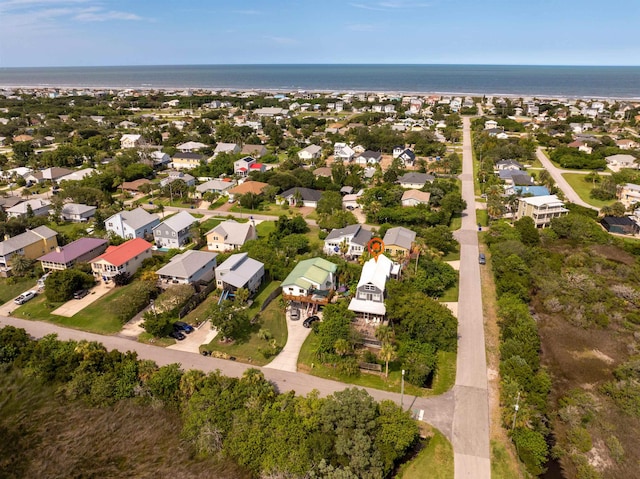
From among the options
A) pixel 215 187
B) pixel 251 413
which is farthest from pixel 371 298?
pixel 215 187

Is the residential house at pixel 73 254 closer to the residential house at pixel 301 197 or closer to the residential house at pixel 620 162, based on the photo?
the residential house at pixel 301 197

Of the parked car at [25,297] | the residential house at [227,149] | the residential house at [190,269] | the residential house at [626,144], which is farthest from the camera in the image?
the residential house at [626,144]

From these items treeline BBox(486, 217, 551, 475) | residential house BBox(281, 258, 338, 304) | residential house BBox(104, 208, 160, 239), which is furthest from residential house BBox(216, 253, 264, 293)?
treeline BBox(486, 217, 551, 475)

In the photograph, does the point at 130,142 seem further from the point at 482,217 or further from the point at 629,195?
the point at 629,195

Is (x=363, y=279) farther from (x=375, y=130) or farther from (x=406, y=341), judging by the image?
(x=375, y=130)

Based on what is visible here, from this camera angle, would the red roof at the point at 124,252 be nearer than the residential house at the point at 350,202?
Yes

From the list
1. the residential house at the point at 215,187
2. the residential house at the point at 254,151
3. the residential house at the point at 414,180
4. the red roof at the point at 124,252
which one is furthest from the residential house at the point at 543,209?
the residential house at the point at 254,151

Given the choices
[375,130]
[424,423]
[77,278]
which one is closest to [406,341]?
[424,423]
